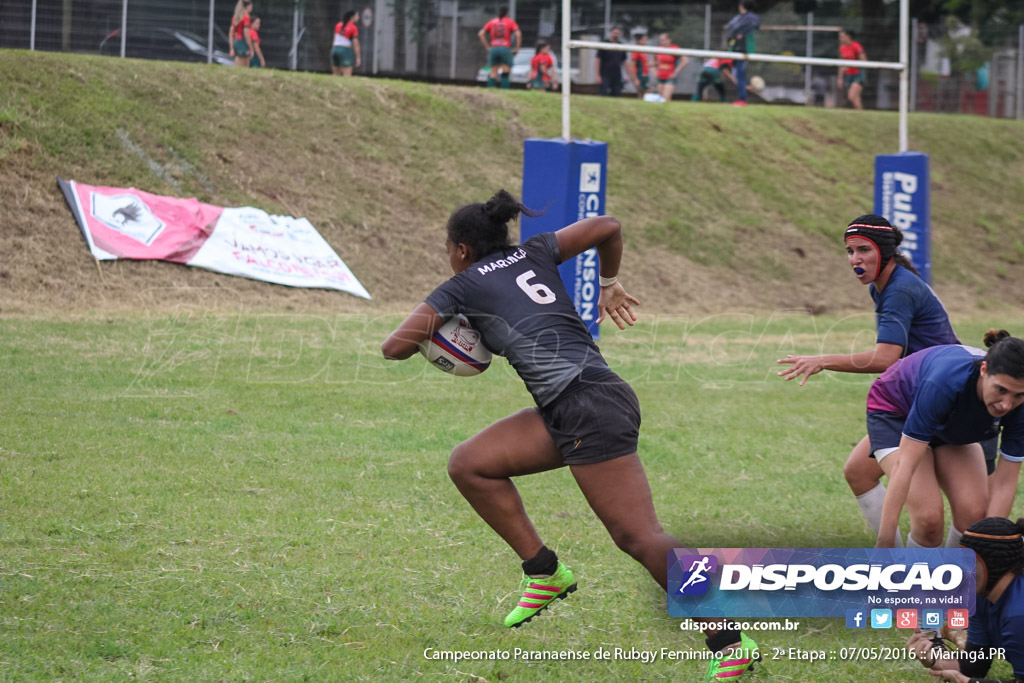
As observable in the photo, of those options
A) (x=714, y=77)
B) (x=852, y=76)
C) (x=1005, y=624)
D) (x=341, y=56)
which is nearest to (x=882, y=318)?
(x=1005, y=624)

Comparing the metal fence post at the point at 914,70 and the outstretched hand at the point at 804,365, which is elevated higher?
the metal fence post at the point at 914,70

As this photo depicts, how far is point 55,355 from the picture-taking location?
1131cm

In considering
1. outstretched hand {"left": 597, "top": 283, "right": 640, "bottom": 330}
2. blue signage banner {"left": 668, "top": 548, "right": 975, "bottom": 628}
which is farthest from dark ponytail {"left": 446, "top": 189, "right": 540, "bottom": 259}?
blue signage banner {"left": 668, "top": 548, "right": 975, "bottom": 628}

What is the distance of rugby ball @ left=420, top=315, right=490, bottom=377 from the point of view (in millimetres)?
4586

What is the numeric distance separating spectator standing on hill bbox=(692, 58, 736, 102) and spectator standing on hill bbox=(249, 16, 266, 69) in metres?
11.5

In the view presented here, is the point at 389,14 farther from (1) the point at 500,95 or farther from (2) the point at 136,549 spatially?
(2) the point at 136,549

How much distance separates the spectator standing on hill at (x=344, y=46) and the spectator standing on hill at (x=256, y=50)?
1606 millimetres

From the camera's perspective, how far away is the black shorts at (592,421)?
4.50 meters

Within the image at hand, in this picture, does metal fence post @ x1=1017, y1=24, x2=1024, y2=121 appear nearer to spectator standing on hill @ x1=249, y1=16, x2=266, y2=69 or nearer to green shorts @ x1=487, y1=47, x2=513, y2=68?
green shorts @ x1=487, y1=47, x2=513, y2=68

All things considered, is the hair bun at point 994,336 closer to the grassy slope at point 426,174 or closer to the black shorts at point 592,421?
the black shorts at point 592,421

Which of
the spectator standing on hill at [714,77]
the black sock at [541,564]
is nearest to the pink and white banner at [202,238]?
the black sock at [541,564]

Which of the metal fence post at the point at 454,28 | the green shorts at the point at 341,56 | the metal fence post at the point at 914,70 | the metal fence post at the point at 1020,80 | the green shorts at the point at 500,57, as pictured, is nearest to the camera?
the green shorts at the point at 341,56

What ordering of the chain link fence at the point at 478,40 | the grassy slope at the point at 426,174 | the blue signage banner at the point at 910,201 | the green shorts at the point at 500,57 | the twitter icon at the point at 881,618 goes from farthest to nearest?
1. the green shorts at the point at 500,57
2. the chain link fence at the point at 478,40
3. the grassy slope at the point at 426,174
4. the blue signage banner at the point at 910,201
5. the twitter icon at the point at 881,618

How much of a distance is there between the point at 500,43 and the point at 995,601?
2208 cm
